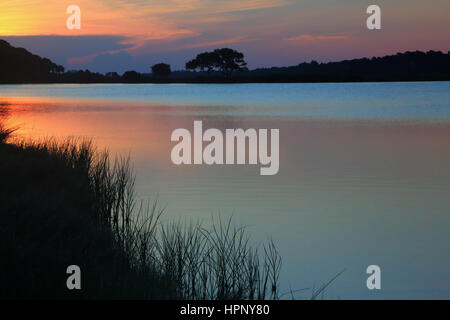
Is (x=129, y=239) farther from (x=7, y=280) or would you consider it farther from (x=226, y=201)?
(x=226, y=201)

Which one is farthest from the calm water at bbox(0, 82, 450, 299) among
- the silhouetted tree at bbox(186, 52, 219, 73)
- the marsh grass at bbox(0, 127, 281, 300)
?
the silhouetted tree at bbox(186, 52, 219, 73)

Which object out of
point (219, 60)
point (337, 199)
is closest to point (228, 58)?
point (219, 60)

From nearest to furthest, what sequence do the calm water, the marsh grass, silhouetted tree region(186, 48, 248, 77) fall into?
the marsh grass < the calm water < silhouetted tree region(186, 48, 248, 77)

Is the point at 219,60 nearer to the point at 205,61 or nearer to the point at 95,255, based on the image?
the point at 205,61

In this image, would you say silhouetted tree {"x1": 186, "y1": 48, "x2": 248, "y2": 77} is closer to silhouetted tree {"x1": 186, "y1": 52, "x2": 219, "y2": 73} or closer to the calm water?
silhouetted tree {"x1": 186, "y1": 52, "x2": 219, "y2": 73}

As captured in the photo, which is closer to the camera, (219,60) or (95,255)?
(95,255)

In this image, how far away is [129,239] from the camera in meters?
10.1

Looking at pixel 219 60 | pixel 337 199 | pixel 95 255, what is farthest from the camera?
pixel 219 60

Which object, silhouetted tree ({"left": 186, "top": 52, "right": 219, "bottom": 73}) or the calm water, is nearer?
the calm water

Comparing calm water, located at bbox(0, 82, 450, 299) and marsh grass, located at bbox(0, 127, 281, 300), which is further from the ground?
marsh grass, located at bbox(0, 127, 281, 300)

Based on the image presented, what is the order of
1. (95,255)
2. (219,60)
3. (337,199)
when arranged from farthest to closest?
(219,60) < (337,199) < (95,255)

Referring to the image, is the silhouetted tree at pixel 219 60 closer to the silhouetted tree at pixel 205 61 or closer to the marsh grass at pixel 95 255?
the silhouetted tree at pixel 205 61
